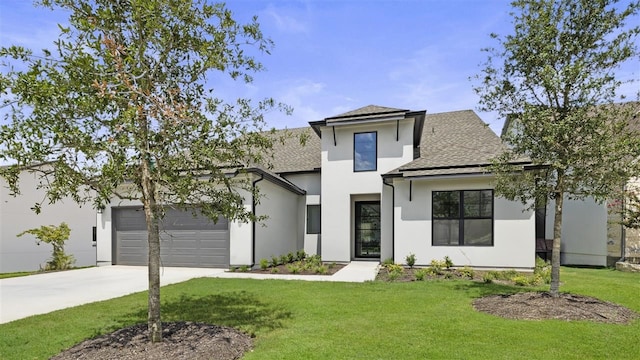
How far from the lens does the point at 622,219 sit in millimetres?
12539

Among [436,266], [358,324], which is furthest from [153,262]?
[436,266]

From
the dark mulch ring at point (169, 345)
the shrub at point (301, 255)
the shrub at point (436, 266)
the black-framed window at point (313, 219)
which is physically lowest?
the shrub at point (301, 255)

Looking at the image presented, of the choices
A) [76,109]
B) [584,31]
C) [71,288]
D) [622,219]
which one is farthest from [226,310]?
[622,219]

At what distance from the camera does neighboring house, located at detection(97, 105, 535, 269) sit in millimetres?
11914

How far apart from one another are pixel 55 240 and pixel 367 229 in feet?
→ 38.8

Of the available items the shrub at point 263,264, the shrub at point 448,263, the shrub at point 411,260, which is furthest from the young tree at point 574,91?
the shrub at point 263,264

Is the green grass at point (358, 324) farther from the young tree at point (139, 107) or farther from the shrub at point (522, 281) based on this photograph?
the young tree at point (139, 107)

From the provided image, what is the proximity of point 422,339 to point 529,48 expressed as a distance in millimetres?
5741

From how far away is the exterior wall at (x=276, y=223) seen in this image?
43.0 ft

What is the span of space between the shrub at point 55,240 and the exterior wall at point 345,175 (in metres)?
9.79

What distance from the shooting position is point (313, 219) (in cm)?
1549

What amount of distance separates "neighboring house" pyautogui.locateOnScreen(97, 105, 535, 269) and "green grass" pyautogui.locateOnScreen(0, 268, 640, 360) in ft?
10.4

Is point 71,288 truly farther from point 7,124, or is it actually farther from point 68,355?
point 7,124

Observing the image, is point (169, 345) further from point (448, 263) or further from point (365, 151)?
point (365, 151)
